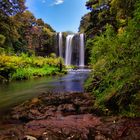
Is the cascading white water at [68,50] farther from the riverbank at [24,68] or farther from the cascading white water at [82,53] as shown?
the riverbank at [24,68]

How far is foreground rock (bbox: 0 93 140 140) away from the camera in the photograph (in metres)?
6.51

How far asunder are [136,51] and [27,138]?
13.2ft

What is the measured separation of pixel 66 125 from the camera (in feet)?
24.4

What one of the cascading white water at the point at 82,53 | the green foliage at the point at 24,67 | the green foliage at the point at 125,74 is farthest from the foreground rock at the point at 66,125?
the cascading white water at the point at 82,53

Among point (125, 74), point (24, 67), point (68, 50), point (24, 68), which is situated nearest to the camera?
point (125, 74)

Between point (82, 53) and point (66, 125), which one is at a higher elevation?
point (82, 53)

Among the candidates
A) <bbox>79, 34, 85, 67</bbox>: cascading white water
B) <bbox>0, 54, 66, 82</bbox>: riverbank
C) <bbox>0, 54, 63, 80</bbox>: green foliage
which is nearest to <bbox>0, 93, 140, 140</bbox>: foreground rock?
<bbox>0, 54, 66, 82</bbox>: riverbank

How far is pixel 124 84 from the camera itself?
8.12 meters

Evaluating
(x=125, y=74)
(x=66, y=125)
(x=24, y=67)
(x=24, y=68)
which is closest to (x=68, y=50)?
(x=24, y=67)

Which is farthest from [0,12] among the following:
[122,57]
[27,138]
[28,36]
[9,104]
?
[27,138]

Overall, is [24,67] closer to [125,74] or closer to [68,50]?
[125,74]

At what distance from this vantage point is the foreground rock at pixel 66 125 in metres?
6.51

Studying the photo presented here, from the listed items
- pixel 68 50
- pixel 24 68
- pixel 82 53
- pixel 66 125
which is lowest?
A: pixel 66 125

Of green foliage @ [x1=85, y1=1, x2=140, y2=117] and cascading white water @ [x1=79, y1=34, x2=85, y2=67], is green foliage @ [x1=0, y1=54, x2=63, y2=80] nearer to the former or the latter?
cascading white water @ [x1=79, y1=34, x2=85, y2=67]
